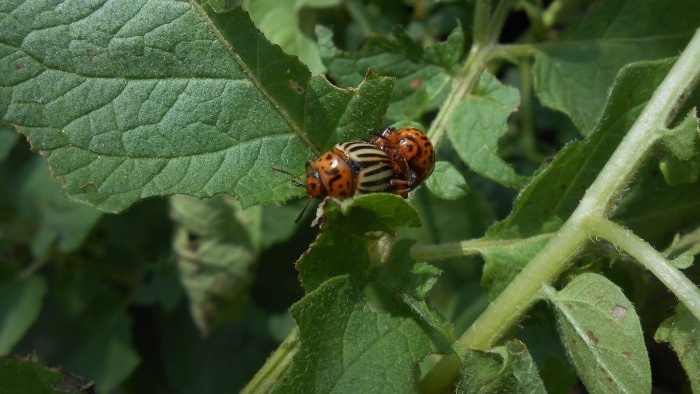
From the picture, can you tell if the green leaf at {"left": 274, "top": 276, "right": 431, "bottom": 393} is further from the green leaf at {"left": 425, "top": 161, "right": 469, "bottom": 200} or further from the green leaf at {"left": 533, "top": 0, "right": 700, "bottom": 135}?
the green leaf at {"left": 533, "top": 0, "right": 700, "bottom": 135}

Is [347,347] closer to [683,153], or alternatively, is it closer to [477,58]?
[683,153]

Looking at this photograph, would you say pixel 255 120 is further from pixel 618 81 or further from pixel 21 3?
pixel 618 81

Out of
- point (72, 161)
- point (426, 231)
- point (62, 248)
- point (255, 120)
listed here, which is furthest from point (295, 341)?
point (62, 248)

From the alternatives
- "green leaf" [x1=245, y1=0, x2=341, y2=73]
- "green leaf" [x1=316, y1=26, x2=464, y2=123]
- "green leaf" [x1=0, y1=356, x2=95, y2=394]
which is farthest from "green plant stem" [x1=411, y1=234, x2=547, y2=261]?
"green leaf" [x1=245, y1=0, x2=341, y2=73]

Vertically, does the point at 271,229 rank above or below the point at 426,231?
above

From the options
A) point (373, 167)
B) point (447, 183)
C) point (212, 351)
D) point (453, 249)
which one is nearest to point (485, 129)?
point (447, 183)

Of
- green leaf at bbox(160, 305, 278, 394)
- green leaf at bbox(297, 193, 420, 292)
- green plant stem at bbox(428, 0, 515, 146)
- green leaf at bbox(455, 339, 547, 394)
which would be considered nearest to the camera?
green leaf at bbox(297, 193, 420, 292)

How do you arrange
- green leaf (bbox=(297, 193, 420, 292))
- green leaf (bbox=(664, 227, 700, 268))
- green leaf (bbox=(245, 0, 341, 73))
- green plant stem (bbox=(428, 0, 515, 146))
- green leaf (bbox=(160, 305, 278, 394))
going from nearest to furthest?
green leaf (bbox=(297, 193, 420, 292)) → green leaf (bbox=(664, 227, 700, 268)) → green plant stem (bbox=(428, 0, 515, 146)) → green leaf (bbox=(245, 0, 341, 73)) → green leaf (bbox=(160, 305, 278, 394))
